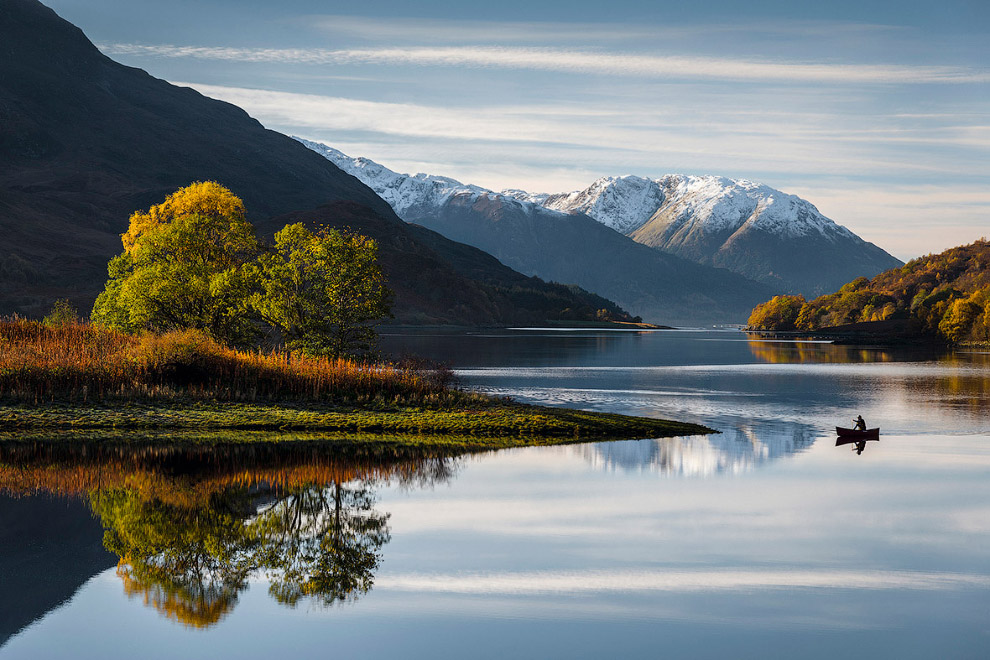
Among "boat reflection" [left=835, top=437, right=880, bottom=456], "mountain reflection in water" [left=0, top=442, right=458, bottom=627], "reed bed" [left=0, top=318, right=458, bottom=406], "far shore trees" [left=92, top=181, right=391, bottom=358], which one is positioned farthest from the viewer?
"far shore trees" [left=92, top=181, right=391, bottom=358]

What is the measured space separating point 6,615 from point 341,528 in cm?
698

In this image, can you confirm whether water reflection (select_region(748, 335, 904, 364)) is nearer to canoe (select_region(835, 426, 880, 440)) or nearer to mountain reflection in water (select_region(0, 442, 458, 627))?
canoe (select_region(835, 426, 880, 440))

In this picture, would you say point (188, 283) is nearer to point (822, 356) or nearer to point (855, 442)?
point (855, 442)

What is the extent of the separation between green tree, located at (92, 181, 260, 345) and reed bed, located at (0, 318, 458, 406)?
6040 mm

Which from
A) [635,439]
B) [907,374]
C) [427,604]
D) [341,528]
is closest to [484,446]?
[635,439]

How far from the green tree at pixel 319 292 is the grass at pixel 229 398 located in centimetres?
314

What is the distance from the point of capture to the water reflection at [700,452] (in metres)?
30.9

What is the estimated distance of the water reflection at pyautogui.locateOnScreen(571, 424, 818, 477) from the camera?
30.9m

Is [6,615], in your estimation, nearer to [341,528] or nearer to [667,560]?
[341,528]

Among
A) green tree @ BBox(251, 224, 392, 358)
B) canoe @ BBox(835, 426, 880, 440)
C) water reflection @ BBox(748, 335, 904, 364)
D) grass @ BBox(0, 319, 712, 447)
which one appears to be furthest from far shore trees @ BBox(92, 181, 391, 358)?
water reflection @ BBox(748, 335, 904, 364)

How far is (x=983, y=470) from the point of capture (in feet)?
106

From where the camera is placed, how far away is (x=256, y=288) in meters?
55.8

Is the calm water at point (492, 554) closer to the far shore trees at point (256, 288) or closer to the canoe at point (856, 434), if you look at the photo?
the canoe at point (856, 434)

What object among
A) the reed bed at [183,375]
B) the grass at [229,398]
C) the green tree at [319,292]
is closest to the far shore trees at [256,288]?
the green tree at [319,292]
